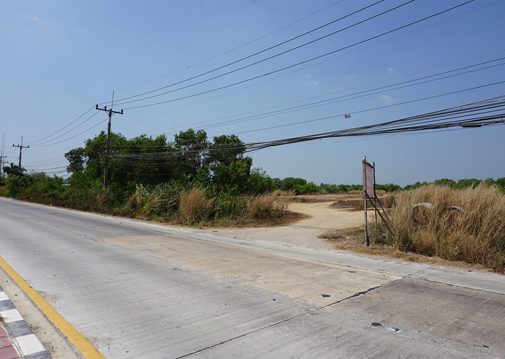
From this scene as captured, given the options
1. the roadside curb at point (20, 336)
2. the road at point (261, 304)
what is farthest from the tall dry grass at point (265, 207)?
the roadside curb at point (20, 336)

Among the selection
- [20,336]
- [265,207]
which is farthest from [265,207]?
[20,336]

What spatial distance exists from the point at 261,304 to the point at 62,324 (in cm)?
258

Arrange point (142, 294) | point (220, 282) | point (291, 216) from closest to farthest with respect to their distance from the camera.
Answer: point (142, 294) < point (220, 282) < point (291, 216)

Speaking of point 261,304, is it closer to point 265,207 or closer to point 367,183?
point 367,183

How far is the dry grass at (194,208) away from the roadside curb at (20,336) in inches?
507

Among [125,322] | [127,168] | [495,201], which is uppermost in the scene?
[127,168]

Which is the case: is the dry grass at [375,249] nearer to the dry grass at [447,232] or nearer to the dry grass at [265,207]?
the dry grass at [447,232]

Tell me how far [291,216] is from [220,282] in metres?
14.4

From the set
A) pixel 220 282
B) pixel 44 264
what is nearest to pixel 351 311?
pixel 220 282

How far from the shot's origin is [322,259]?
8320mm

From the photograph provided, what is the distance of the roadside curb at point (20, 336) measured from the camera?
3.34m

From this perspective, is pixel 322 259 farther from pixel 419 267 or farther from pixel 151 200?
pixel 151 200

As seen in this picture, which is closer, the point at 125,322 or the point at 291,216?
the point at 125,322

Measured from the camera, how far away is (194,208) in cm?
1775
